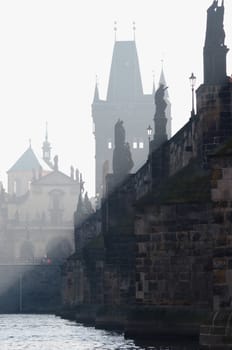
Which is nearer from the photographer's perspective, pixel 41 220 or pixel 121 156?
pixel 121 156

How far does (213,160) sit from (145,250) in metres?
17.1

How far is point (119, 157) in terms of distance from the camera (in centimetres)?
8006

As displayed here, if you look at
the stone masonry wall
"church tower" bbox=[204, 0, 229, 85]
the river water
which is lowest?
the river water

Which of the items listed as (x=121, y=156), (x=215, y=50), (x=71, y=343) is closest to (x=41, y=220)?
(x=121, y=156)

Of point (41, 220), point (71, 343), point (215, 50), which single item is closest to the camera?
point (215, 50)

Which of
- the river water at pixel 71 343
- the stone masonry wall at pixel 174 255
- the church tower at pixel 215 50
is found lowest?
the river water at pixel 71 343

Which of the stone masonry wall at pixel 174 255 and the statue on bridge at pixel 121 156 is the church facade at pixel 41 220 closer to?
the statue on bridge at pixel 121 156

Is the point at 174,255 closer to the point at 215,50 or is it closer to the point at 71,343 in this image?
the point at 215,50

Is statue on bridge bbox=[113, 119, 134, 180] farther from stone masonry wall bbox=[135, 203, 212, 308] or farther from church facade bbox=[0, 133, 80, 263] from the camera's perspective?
church facade bbox=[0, 133, 80, 263]

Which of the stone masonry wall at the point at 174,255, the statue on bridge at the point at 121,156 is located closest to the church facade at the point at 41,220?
the statue on bridge at the point at 121,156

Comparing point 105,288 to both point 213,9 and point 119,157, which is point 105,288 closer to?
point 119,157

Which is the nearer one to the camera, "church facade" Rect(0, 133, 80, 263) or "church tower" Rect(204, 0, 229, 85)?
"church tower" Rect(204, 0, 229, 85)

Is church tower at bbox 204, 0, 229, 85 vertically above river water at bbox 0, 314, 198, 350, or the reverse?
church tower at bbox 204, 0, 229, 85

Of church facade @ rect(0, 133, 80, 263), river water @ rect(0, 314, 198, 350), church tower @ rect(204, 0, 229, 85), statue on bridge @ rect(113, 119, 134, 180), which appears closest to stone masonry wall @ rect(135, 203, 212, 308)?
river water @ rect(0, 314, 198, 350)
